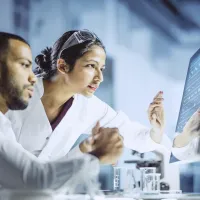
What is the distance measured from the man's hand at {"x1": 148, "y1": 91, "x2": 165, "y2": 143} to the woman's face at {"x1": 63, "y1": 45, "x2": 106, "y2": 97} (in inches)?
14.5

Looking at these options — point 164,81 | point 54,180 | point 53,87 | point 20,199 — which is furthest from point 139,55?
point 20,199

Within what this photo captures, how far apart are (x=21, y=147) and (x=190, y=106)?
1.06 metres

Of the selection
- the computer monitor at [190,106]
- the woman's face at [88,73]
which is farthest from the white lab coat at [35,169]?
the computer monitor at [190,106]

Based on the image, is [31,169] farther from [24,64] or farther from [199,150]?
[199,150]

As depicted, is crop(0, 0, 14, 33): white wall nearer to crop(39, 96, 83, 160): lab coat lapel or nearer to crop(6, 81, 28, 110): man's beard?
crop(6, 81, 28, 110): man's beard

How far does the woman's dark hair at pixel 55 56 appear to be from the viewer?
2498 mm

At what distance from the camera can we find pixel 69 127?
8.18ft

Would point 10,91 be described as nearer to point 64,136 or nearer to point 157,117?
point 64,136

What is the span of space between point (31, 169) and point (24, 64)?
0.65m

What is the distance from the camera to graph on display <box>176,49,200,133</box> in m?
2.52

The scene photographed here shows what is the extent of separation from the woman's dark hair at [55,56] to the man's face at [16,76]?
0.22ft

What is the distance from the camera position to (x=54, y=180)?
7.15ft

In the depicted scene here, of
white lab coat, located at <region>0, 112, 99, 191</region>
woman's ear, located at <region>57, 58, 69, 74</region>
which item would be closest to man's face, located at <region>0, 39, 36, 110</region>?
woman's ear, located at <region>57, 58, 69, 74</region>

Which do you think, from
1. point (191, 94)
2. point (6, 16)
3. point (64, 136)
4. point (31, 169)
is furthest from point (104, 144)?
point (6, 16)
